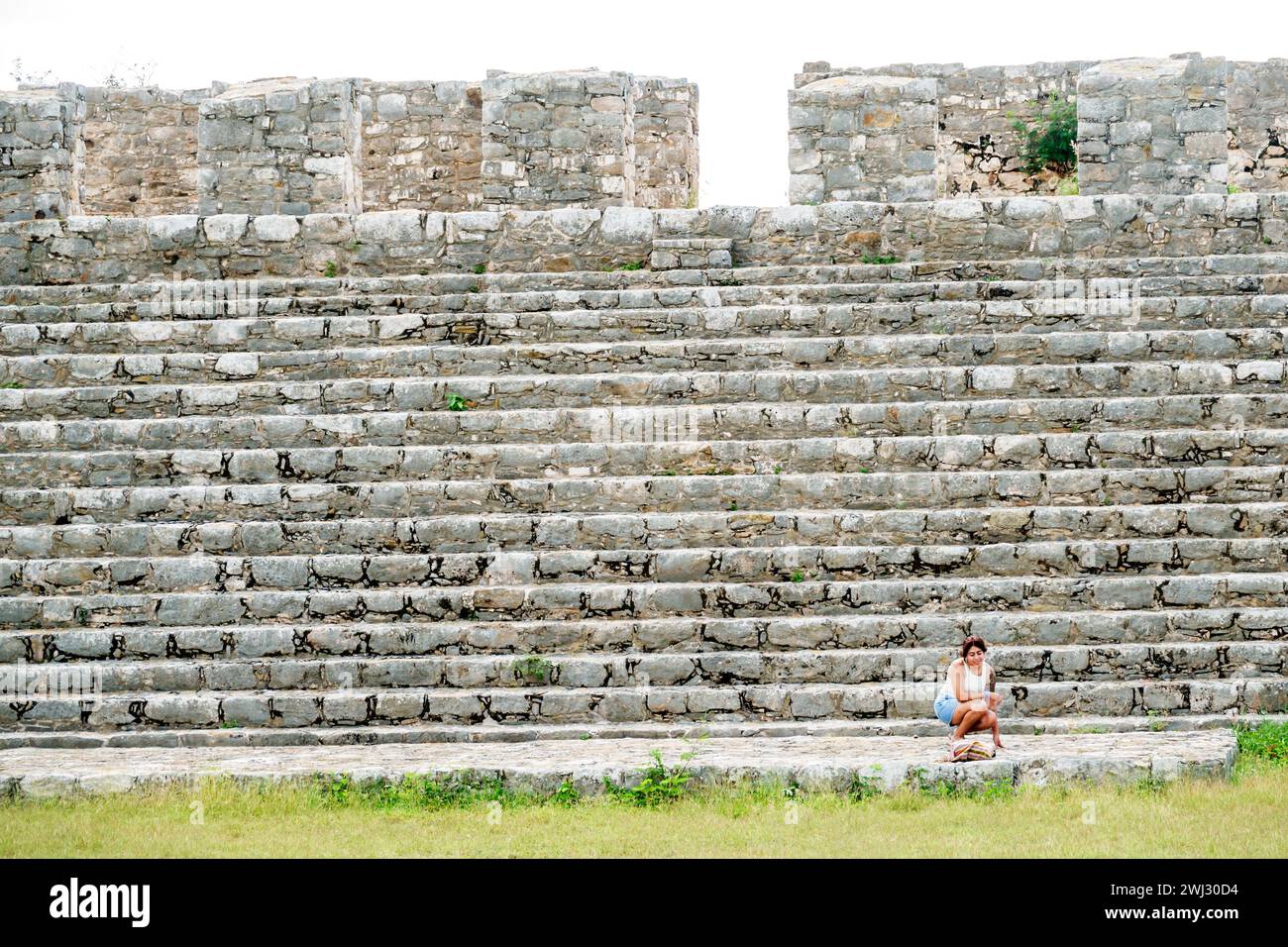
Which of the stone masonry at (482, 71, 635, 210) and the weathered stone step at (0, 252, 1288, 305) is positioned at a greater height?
the stone masonry at (482, 71, 635, 210)

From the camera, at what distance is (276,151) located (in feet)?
42.4

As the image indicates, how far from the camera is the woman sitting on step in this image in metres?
7.70

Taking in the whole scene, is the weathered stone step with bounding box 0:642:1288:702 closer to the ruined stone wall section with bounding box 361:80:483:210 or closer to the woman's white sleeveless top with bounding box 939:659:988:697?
the woman's white sleeveless top with bounding box 939:659:988:697

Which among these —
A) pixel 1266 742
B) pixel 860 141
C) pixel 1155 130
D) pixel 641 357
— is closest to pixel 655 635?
pixel 641 357

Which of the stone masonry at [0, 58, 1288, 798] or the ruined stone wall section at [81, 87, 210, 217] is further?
the ruined stone wall section at [81, 87, 210, 217]

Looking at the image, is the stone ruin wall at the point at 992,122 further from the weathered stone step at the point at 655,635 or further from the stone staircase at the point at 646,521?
the weathered stone step at the point at 655,635

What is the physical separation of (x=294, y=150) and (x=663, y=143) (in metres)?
3.87

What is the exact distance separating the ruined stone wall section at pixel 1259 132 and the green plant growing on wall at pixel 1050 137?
1.44 meters

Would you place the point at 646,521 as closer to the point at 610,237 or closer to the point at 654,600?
the point at 654,600

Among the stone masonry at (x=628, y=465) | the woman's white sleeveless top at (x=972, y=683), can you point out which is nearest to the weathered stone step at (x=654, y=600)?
the stone masonry at (x=628, y=465)

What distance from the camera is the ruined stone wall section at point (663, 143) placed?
50.3 ft

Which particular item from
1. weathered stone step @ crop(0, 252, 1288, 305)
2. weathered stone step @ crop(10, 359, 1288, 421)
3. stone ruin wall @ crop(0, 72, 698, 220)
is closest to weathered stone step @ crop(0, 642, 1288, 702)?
weathered stone step @ crop(10, 359, 1288, 421)

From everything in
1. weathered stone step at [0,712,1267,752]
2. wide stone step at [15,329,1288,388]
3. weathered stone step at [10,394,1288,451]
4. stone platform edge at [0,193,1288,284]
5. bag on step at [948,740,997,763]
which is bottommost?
weathered stone step at [0,712,1267,752]

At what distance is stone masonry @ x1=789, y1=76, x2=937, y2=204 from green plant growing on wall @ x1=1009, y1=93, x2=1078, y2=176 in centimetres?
348
